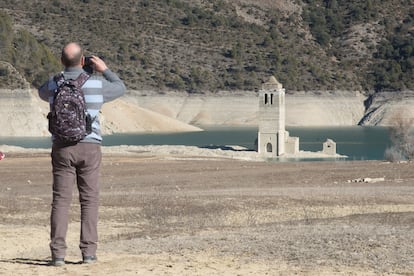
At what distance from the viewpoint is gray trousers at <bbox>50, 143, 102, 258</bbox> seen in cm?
979

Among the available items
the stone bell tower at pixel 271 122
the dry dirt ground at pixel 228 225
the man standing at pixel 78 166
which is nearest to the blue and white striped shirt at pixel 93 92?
the man standing at pixel 78 166

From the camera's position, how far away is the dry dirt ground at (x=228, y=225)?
10.5m

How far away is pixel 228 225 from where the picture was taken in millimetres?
17125

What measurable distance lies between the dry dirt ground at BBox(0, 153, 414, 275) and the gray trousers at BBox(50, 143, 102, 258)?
28 cm

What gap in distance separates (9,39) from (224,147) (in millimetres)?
43995

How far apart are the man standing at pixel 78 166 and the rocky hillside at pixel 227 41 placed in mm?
115148

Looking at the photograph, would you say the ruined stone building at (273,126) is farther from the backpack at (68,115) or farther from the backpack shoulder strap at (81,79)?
the backpack at (68,115)

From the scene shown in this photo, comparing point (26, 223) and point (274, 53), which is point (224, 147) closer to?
point (26, 223)

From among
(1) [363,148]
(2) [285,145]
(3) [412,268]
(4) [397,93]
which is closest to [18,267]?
(3) [412,268]

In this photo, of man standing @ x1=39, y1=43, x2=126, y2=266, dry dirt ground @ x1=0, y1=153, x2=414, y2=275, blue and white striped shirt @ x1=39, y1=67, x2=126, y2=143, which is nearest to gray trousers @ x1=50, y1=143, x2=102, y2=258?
man standing @ x1=39, y1=43, x2=126, y2=266

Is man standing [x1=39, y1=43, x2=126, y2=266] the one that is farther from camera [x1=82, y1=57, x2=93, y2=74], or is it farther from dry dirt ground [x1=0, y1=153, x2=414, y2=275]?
A: dry dirt ground [x1=0, y1=153, x2=414, y2=275]

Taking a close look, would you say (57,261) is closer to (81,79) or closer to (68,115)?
(68,115)

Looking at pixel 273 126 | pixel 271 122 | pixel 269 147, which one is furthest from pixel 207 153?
pixel 271 122

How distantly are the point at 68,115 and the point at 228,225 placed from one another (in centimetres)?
791
